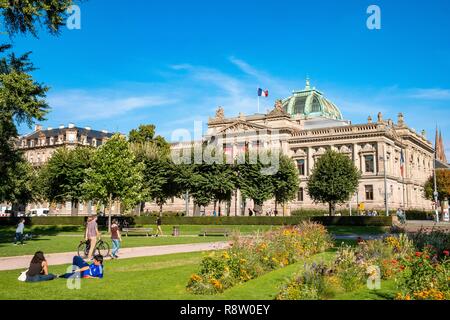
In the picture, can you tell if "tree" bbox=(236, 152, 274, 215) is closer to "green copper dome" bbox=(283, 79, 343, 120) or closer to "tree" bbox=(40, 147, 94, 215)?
"tree" bbox=(40, 147, 94, 215)

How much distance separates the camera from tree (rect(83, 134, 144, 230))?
4644cm

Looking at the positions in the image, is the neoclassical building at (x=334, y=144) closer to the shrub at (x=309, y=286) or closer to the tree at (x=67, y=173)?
the tree at (x=67, y=173)

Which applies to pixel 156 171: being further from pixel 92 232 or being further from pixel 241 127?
pixel 92 232

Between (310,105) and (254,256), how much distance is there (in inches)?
3535

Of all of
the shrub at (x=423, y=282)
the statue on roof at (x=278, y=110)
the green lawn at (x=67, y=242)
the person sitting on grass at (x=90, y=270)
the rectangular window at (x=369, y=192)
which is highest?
the statue on roof at (x=278, y=110)

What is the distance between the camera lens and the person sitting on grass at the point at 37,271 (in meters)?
14.1

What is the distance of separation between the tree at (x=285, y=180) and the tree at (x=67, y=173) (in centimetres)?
2485

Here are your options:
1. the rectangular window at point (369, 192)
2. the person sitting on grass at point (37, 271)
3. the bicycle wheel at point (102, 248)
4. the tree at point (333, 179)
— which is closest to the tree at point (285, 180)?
the tree at point (333, 179)

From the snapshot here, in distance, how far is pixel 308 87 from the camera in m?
111

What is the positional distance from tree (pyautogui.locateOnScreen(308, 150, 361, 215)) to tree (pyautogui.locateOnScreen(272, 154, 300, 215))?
9.81ft

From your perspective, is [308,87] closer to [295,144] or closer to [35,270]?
[295,144]

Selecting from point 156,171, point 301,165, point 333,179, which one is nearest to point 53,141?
point 156,171

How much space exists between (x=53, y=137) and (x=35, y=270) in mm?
102574

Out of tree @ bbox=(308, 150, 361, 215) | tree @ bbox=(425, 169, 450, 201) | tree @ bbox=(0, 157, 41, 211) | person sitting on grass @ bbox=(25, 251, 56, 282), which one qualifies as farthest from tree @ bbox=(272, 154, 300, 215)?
person sitting on grass @ bbox=(25, 251, 56, 282)
